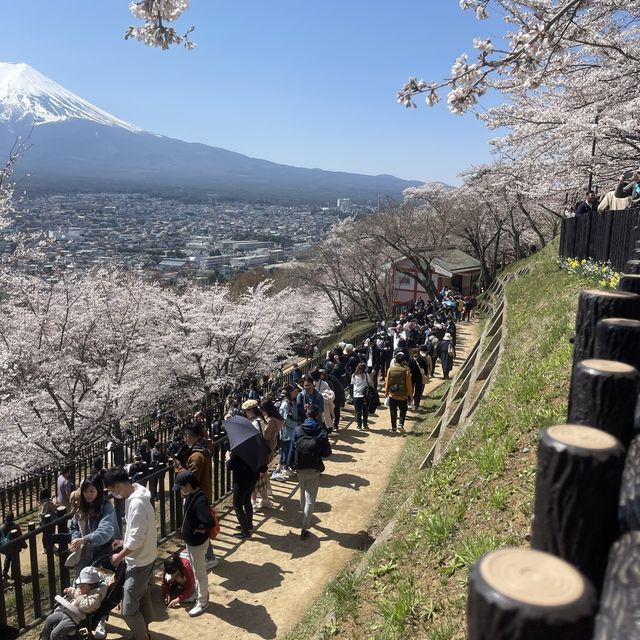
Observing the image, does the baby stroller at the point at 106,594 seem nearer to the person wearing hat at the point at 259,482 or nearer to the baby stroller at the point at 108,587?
the baby stroller at the point at 108,587

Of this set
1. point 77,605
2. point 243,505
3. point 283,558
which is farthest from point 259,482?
point 77,605

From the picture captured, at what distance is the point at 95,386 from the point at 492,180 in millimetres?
17995

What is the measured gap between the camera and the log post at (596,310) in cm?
178

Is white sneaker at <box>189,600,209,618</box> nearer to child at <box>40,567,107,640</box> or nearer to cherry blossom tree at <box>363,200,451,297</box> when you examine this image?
child at <box>40,567,107,640</box>

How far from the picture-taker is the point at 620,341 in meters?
1.55

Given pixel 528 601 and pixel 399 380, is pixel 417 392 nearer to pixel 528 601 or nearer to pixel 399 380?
pixel 399 380

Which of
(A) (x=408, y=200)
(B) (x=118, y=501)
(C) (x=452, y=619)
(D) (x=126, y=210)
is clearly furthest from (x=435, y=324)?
(D) (x=126, y=210)

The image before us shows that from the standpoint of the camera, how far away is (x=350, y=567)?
16.6 feet

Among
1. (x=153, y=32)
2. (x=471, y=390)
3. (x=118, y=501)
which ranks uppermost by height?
(x=153, y=32)

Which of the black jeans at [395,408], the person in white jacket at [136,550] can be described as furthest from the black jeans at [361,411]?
the person in white jacket at [136,550]

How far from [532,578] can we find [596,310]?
1280 millimetres

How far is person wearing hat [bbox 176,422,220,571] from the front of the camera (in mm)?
4965

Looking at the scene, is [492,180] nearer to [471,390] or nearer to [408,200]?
[408,200]

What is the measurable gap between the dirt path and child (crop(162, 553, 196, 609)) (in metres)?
0.10
